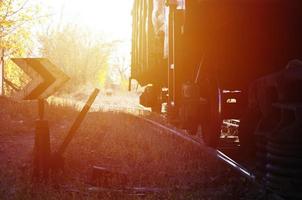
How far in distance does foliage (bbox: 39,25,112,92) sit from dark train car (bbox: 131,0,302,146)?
113 ft

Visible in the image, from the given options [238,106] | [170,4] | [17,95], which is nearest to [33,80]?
[17,95]

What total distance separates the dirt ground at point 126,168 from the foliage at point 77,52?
30.4 meters

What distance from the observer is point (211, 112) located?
666 centimetres

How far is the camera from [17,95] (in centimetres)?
696

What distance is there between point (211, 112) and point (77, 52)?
38.1 metres

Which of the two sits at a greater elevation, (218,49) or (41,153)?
(218,49)

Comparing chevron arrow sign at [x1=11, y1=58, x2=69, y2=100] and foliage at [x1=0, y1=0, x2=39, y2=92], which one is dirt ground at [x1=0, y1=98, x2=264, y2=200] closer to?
chevron arrow sign at [x1=11, y1=58, x2=69, y2=100]

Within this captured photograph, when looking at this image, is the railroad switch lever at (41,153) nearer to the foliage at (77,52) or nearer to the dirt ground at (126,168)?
the dirt ground at (126,168)

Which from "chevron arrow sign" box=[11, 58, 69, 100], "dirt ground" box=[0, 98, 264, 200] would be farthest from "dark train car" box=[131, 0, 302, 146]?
"chevron arrow sign" box=[11, 58, 69, 100]

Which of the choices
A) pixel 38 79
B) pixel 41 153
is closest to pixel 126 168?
pixel 41 153

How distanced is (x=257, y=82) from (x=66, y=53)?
3850 cm

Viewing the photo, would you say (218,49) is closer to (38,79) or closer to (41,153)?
(38,79)

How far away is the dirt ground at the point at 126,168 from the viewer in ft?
18.1

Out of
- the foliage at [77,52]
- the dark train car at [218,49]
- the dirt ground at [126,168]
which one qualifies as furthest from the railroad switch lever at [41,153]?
the foliage at [77,52]
